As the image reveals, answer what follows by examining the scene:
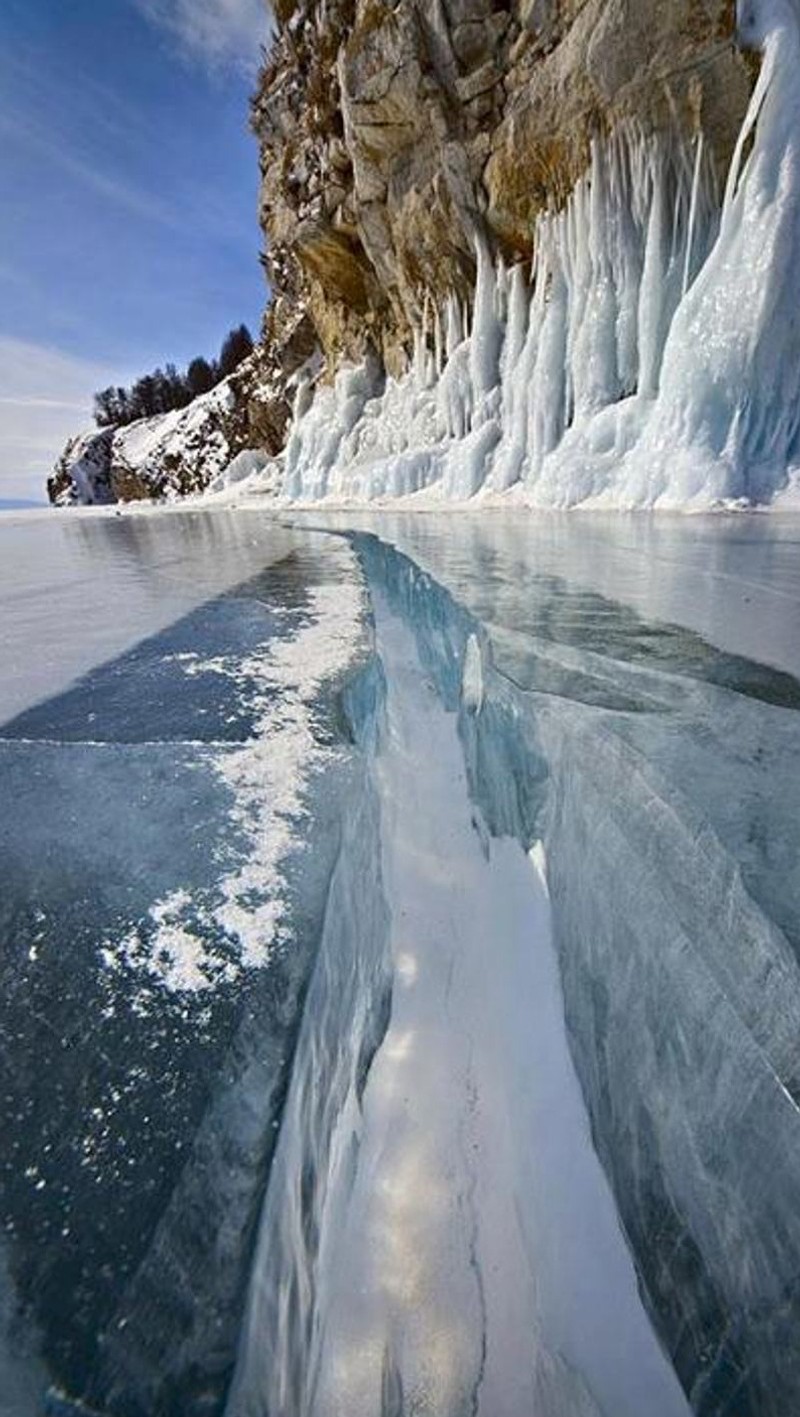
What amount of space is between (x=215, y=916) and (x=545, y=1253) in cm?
82

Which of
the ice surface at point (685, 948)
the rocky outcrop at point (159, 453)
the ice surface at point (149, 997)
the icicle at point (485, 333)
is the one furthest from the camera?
the rocky outcrop at point (159, 453)

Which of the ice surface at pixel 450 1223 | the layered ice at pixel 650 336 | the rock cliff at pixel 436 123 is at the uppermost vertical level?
the rock cliff at pixel 436 123

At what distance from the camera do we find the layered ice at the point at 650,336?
778 cm

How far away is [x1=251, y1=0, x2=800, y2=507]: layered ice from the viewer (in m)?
7.78

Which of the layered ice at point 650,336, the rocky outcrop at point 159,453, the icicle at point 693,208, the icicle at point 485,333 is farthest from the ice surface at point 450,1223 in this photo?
the rocky outcrop at point 159,453

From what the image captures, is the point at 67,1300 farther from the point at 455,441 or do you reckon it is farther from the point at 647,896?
the point at 455,441

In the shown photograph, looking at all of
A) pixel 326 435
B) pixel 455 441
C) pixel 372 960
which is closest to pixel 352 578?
pixel 372 960

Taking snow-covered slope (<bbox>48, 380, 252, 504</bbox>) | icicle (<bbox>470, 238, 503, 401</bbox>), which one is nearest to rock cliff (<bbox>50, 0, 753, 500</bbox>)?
icicle (<bbox>470, 238, 503, 401</bbox>)

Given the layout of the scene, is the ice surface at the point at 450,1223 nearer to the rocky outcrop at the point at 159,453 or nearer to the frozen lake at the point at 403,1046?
the frozen lake at the point at 403,1046

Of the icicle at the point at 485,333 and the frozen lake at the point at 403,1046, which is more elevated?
the icicle at the point at 485,333

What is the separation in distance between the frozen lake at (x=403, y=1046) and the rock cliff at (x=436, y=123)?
36.2 ft

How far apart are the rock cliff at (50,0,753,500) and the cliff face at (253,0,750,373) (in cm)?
3

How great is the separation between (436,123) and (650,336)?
25.7 feet

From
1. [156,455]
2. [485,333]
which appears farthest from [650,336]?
[156,455]
